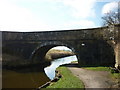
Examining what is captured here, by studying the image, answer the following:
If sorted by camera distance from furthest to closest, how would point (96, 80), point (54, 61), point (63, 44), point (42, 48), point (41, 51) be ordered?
1. point (54, 61)
2. point (41, 51)
3. point (42, 48)
4. point (63, 44)
5. point (96, 80)

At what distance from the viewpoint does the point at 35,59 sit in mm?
32188

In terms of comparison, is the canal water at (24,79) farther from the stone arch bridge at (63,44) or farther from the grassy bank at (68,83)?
the stone arch bridge at (63,44)

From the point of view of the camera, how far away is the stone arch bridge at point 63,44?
2355 centimetres

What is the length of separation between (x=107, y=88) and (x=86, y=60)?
45.4ft

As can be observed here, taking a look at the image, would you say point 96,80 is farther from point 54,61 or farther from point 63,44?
point 54,61

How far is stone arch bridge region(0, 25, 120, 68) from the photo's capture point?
23.5 metres

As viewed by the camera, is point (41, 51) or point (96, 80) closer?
point (96, 80)

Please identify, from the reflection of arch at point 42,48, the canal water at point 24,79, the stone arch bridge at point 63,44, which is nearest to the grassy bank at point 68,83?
the canal water at point 24,79

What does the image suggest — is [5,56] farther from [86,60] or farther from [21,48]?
[86,60]

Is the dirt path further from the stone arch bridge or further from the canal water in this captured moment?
the canal water

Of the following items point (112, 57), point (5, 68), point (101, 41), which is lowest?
point (5, 68)

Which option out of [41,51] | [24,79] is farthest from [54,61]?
[24,79]

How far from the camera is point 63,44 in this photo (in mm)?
27000

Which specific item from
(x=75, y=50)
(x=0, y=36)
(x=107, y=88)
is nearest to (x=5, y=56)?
(x=0, y=36)
